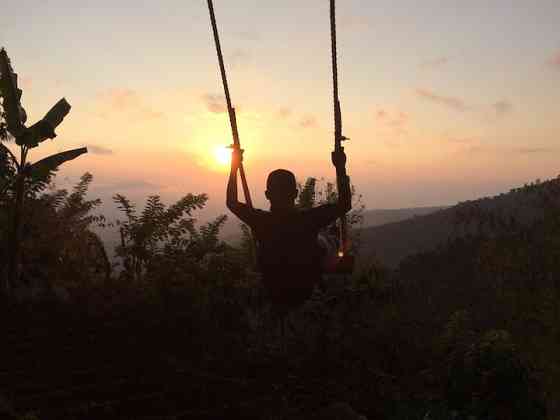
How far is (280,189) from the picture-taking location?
413 cm

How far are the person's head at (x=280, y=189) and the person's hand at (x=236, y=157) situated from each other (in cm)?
36

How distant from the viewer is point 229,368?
20.7 feet

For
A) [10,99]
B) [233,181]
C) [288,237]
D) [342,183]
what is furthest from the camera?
[10,99]

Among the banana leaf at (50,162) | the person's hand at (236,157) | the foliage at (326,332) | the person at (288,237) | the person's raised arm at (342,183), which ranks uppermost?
the banana leaf at (50,162)

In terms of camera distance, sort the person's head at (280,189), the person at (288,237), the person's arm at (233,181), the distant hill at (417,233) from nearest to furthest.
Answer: the person at (288,237)
the person's head at (280,189)
the person's arm at (233,181)
the distant hill at (417,233)

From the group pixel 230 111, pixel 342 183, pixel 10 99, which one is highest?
pixel 10 99

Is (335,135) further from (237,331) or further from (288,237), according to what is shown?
(237,331)

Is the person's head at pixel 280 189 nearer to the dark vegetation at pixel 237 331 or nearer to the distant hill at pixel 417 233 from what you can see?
the dark vegetation at pixel 237 331

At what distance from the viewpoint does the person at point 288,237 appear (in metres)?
4.01

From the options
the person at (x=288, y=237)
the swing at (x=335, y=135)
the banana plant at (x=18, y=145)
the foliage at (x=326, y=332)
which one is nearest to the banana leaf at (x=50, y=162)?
the banana plant at (x=18, y=145)

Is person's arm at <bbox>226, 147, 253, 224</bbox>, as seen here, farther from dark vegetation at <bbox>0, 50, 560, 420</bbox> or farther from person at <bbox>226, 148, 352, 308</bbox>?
dark vegetation at <bbox>0, 50, 560, 420</bbox>

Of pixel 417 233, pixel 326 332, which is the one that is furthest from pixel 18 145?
pixel 417 233

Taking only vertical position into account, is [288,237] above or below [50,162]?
below

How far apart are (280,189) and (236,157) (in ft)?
1.67
